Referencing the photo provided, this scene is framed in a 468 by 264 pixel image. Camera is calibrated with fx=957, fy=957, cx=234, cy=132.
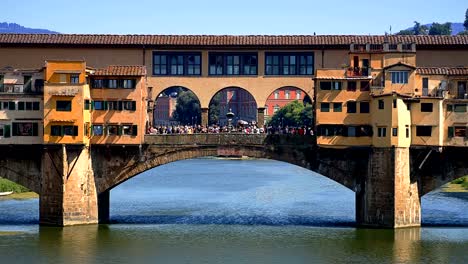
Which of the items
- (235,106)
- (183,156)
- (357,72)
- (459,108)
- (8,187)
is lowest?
(8,187)

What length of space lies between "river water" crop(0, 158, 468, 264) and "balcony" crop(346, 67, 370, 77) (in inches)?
393

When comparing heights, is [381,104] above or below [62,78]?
below

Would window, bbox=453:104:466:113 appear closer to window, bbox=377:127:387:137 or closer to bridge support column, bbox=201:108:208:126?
window, bbox=377:127:387:137

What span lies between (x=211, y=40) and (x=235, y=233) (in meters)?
15.3

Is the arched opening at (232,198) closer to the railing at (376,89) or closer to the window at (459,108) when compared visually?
the railing at (376,89)

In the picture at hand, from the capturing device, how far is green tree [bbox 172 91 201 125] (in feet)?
532

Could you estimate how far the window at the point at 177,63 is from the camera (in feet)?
227

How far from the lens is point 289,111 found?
477 ft

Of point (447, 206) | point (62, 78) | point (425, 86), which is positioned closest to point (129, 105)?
point (62, 78)

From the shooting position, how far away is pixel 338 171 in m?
63.7

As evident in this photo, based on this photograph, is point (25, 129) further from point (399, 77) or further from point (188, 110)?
point (188, 110)

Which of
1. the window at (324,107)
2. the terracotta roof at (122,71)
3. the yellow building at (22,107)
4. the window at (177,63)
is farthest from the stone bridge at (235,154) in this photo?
the window at (177,63)

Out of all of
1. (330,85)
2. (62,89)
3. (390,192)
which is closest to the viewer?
(390,192)

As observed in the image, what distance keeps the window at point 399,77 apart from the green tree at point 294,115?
6897 centimetres
